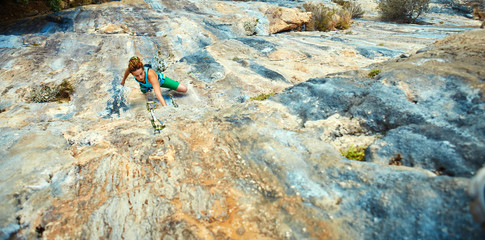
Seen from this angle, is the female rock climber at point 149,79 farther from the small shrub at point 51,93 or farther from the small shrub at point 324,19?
the small shrub at point 324,19

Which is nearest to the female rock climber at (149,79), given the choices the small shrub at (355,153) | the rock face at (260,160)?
the rock face at (260,160)

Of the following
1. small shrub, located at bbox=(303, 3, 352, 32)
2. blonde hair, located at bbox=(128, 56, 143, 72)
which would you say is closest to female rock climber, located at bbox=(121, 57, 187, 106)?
blonde hair, located at bbox=(128, 56, 143, 72)

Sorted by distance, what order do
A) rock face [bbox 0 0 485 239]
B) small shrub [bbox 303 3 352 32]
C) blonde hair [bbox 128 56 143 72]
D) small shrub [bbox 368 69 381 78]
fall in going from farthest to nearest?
1. small shrub [bbox 303 3 352 32]
2. blonde hair [bbox 128 56 143 72]
3. small shrub [bbox 368 69 381 78]
4. rock face [bbox 0 0 485 239]

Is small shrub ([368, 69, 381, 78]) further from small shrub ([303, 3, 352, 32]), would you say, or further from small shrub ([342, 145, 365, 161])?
small shrub ([303, 3, 352, 32])

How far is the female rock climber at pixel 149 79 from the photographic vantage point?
205 inches

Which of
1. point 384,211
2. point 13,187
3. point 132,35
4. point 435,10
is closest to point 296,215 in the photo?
point 384,211

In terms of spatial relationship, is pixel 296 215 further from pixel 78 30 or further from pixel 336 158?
pixel 78 30

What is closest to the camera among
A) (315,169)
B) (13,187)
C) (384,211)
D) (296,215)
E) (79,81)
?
(384,211)

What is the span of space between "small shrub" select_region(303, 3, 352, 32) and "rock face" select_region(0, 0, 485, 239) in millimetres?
9329

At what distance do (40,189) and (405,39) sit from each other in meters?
14.0

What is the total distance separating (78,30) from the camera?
35.5 ft

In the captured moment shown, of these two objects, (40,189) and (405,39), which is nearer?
(40,189)

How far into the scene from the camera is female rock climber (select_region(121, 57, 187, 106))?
17.1ft

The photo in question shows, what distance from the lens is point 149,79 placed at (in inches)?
221
